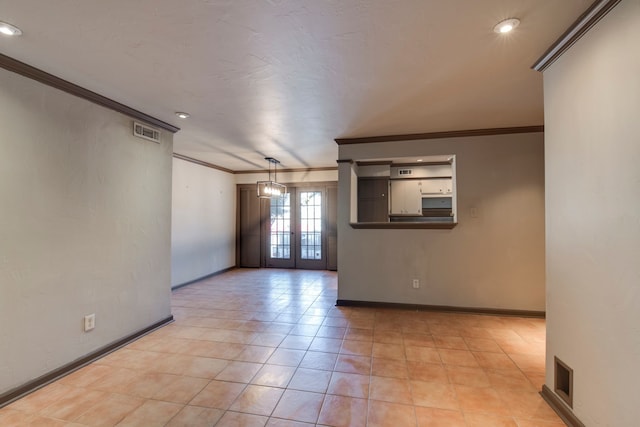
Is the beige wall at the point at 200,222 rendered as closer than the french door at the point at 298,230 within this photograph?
Yes

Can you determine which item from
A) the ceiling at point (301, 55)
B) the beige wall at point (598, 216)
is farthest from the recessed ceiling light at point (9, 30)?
the beige wall at point (598, 216)

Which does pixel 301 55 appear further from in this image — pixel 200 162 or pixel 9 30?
pixel 200 162

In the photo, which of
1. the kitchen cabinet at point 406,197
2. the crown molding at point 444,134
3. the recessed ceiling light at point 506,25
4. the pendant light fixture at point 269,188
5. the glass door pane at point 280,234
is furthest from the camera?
the glass door pane at point 280,234

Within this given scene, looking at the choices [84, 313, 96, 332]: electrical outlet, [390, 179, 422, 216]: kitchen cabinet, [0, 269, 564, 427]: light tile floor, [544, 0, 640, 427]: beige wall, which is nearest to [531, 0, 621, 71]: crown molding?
[544, 0, 640, 427]: beige wall

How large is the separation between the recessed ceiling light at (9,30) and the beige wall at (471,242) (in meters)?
3.38

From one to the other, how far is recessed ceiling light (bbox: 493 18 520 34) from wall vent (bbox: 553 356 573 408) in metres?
2.19

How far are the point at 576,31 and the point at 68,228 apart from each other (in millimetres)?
4002

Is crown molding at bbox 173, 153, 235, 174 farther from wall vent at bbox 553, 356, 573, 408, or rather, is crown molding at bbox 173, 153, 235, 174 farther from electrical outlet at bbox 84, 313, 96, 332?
wall vent at bbox 553, 356, 573, 408

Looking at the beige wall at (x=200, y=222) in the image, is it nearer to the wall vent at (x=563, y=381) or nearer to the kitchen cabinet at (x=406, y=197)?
the kitchen cabinet at (x=406, y=197)

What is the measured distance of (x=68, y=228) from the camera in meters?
2.45

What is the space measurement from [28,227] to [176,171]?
3.35m

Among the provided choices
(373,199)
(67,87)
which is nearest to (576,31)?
(67,87)

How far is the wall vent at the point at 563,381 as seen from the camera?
1816 millimetres

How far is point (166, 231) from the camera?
3.57 metres
